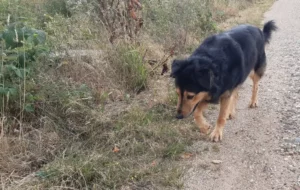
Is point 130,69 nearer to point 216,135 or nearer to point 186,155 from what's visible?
point 216,135

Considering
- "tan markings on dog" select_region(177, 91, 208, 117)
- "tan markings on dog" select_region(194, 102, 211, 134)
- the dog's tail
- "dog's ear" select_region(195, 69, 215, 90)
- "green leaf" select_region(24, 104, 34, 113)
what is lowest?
"tan markings on dog" select_region(194, 102, 211, 134)

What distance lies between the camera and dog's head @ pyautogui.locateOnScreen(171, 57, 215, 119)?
3846 millimetres

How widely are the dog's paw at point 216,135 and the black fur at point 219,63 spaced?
42 cm

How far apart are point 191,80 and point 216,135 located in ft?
3.10

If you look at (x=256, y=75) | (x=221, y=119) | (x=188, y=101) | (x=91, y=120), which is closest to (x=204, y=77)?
(x=188, y=101)

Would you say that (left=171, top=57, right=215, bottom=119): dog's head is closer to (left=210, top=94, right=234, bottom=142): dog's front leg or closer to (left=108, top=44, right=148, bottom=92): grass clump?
(left=210, top=94, right=234, bottom=142): dog's front leg

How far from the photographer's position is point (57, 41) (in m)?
5.32

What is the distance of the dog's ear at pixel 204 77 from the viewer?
3.83 metres

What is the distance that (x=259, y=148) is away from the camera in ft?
13.8

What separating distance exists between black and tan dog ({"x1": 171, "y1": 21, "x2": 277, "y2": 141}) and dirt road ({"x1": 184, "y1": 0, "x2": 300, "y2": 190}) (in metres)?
0.30

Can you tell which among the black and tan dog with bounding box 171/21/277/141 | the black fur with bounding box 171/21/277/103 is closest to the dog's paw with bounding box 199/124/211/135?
the black and tan dog with bounding box 171/21/277/141

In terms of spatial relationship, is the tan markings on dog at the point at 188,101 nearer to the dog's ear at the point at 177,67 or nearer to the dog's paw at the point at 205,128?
the dog's ear at the point at 177,67

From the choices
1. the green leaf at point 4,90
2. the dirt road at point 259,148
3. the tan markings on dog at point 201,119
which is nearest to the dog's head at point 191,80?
the tan markings on dog at point 201,119

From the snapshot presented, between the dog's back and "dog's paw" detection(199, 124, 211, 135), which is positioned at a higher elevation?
the dog's back
